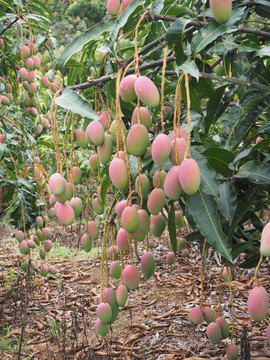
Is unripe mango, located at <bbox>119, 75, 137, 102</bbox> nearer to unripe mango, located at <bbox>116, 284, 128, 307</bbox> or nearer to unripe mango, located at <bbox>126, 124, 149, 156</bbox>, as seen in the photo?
unripe mango, located at <bbox>126, 124, 149, 156</bbox>

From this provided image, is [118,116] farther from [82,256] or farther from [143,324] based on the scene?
[82,256]

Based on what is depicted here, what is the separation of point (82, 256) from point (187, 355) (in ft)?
7.16

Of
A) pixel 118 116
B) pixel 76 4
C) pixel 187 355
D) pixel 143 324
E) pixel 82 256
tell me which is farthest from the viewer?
pixel 76 4

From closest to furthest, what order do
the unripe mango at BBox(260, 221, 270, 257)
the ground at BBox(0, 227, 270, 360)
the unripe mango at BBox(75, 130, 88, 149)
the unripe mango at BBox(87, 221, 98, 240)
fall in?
the unripe mango at BBox(260, 221, 270, 257) → the unripe mango at BBox(75, 130, 88, 149) → the unripe mango at BBox(87, 221, 98, 240) → the ground at BBox(0, 227, 270, 360)

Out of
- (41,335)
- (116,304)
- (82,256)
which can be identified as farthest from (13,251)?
(116,304)

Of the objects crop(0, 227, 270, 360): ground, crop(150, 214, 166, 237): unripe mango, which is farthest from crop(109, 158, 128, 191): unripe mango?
crop(0, 227, 270, 360): ground

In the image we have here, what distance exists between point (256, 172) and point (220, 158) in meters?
0.07

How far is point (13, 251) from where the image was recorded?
4145 millimetres

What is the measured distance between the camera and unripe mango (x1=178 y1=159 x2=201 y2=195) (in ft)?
1.77

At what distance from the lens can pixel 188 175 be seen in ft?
1.77

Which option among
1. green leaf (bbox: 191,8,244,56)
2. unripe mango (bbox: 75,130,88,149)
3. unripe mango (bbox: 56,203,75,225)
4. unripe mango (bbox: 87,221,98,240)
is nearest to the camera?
green leaf (bbox: 191,8,244,56)

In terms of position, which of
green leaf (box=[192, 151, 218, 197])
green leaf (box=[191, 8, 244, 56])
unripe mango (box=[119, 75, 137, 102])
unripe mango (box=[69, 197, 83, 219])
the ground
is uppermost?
green leaf (box=[191, 8, 244, 56])

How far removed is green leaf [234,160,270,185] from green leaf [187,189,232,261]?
0.50 feet

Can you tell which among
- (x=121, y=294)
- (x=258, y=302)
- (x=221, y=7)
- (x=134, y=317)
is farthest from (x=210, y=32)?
(x=134, y=317)
